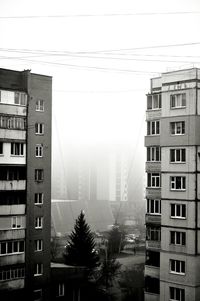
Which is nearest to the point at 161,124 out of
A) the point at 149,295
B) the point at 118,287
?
the point at 149,295

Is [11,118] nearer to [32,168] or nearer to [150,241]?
[32,168]

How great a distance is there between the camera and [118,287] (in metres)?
50.2

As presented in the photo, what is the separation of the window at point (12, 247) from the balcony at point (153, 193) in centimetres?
1095

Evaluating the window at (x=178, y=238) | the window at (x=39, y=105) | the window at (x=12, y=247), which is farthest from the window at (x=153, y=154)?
the window at (x=12, y=247)

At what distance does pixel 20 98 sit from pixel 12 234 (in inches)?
434

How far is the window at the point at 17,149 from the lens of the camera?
36562mm

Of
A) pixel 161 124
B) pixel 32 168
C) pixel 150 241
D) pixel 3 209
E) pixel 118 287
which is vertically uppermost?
pixel 161 124

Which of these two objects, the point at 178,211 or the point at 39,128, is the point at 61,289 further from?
the point at 39,128

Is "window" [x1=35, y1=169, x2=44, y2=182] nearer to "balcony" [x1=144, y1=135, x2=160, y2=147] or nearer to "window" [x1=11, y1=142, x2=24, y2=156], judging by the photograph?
"window" [x1=11, y1=142, x2=24, y2=156]

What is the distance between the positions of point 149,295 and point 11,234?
470 inches

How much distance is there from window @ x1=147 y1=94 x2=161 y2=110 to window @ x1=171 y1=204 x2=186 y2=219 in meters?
8.10

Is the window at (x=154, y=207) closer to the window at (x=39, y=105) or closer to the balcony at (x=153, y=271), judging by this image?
the balcony at (x=153, y=271)

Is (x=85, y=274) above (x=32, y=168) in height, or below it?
below

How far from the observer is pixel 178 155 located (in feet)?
115
